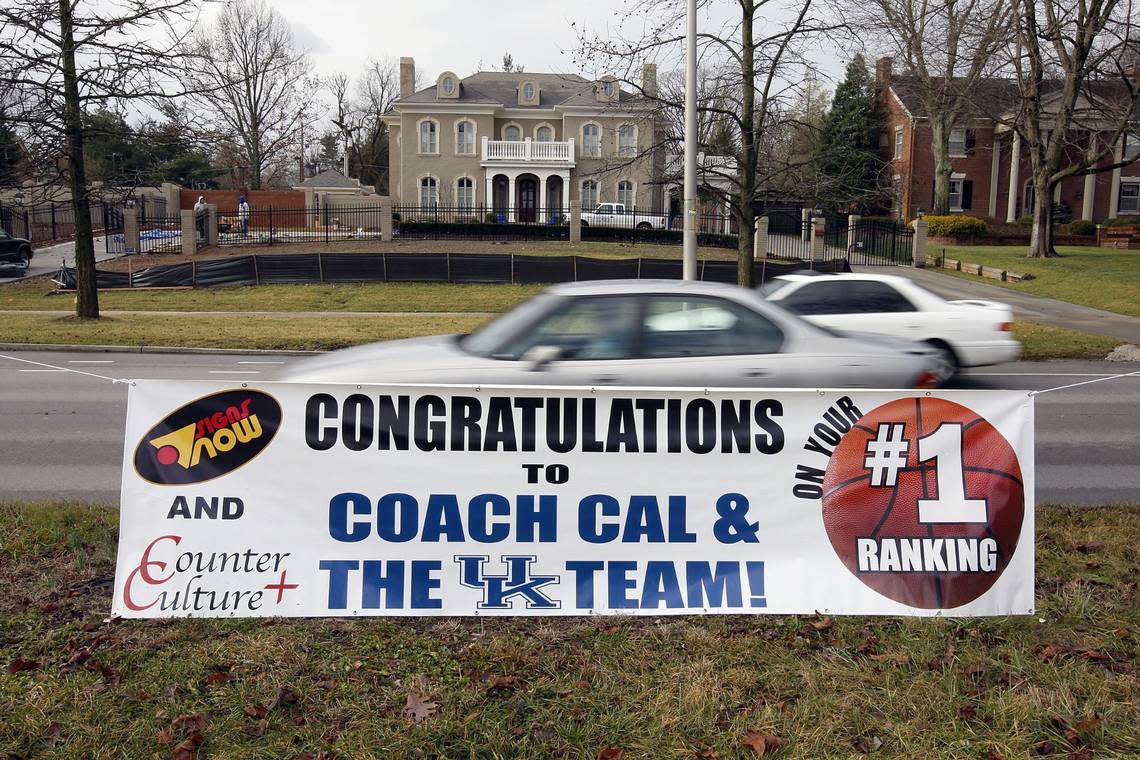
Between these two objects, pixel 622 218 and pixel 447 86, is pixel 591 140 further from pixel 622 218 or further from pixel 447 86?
pixel 622 218

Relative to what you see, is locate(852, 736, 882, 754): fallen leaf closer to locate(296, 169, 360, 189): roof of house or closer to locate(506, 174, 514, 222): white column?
locate(506, 174, 514, 222): white column

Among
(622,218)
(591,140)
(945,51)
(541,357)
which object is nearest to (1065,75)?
(945,51)

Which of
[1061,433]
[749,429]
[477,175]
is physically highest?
[477,175]

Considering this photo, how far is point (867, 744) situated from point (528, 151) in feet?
173

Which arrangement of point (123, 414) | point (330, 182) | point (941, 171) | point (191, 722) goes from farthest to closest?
1. point (330, 182)
2. point (941, 171)
3. point (123, 414)
4. point (191, 722)

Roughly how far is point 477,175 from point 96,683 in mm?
53193

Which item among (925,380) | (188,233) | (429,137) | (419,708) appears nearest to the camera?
(419,708)

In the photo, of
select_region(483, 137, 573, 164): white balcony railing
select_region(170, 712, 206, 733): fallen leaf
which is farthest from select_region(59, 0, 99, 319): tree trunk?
select_region(483, 137, 573, 164): white balcony railing

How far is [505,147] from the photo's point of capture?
54.3 meters

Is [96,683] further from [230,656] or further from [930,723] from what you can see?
[930,723]

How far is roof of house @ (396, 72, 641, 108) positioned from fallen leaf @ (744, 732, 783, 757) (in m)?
52.3

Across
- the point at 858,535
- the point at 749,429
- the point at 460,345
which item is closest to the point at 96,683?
the point at 749,429

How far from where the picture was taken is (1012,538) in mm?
4793

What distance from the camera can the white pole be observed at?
56.3 feet
